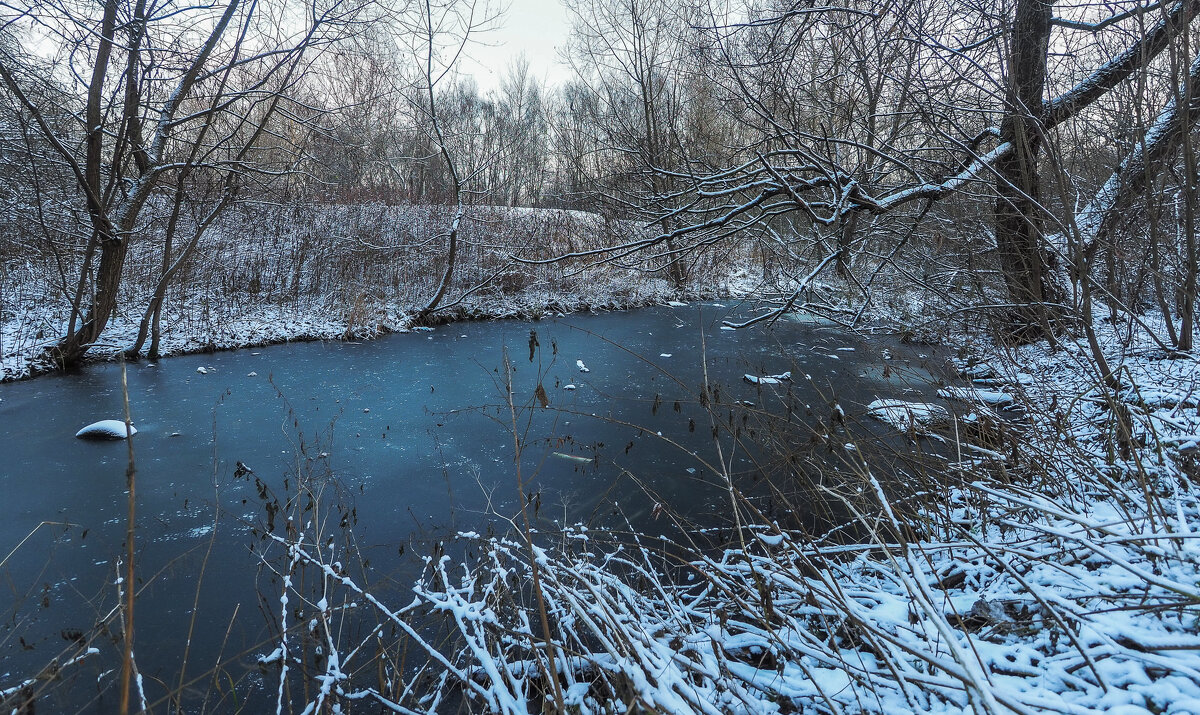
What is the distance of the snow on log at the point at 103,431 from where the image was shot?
17.1 ft

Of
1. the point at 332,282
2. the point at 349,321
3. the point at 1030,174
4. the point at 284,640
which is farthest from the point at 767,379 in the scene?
the point at 332,282

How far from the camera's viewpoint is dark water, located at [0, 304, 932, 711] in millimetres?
2941

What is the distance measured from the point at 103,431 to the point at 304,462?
6.51 feet

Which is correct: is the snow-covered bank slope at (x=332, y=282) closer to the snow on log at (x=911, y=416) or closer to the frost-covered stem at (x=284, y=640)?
the snow on log at (x=911, y=416)

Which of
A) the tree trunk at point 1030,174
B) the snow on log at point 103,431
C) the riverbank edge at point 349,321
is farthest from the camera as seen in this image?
the riverbank edge at point 349,321

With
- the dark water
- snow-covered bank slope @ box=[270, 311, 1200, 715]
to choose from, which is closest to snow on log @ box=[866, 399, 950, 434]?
the dark water

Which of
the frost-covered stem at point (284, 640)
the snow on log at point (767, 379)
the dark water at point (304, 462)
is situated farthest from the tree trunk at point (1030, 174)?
the frost-covered stem at point (284, 640)

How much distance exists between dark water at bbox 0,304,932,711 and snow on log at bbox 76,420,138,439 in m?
0.16

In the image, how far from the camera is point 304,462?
4.68 metres

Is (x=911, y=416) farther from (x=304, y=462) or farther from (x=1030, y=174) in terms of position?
(x=304, y=462)

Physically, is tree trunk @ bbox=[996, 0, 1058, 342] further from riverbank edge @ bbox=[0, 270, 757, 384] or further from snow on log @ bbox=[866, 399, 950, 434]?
riverbank edge @ bbox=[0, 270, 757, 384]

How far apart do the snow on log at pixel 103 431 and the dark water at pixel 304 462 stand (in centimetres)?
16

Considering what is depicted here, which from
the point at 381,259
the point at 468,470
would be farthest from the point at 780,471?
the point at 381,259

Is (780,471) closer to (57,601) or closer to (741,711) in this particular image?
(741,711)
